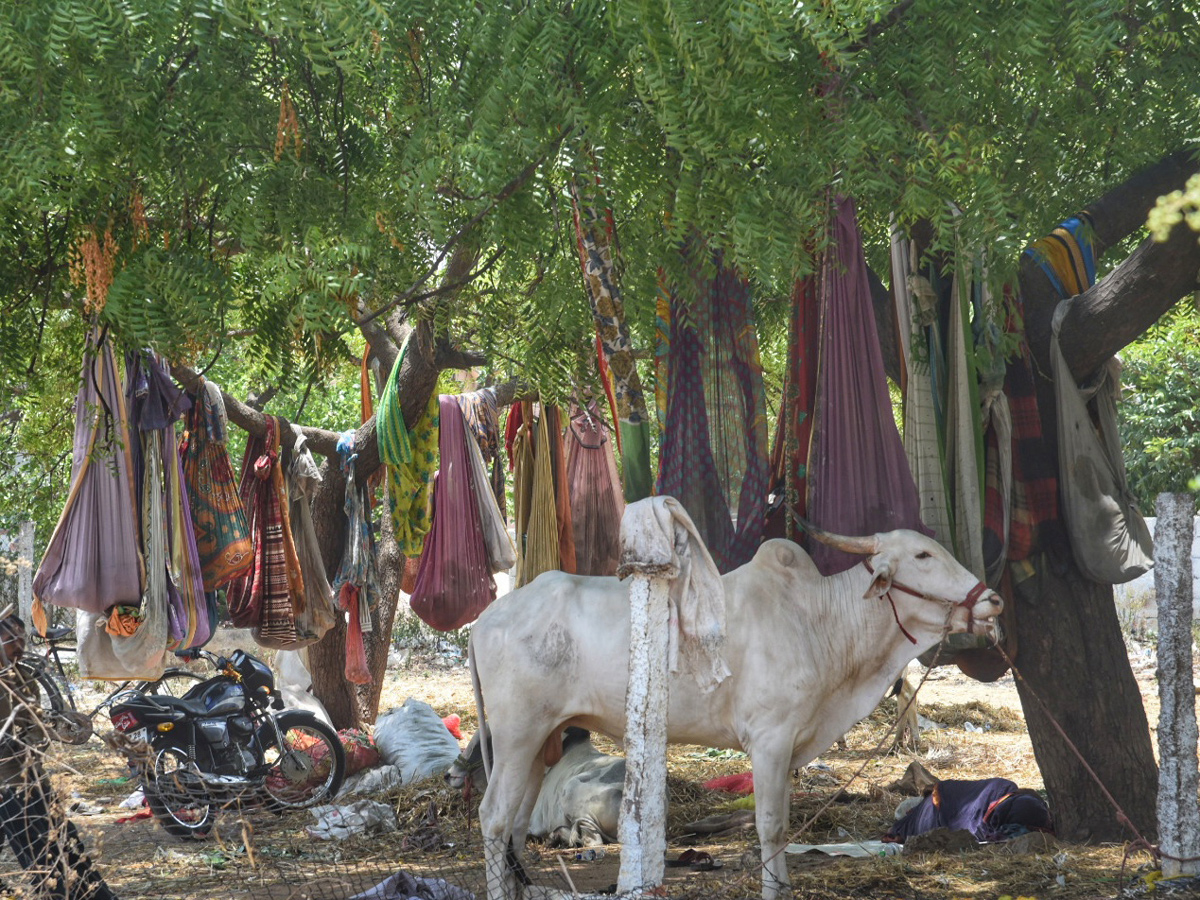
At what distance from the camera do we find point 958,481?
4.85 metres

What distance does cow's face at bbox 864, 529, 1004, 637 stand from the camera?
4.33 meters

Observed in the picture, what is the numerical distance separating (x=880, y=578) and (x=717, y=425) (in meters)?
0.92

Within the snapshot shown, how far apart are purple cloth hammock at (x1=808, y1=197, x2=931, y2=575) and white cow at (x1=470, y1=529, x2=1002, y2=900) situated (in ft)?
0.51

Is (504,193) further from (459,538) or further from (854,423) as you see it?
(459,538)

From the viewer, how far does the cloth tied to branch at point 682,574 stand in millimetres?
3893

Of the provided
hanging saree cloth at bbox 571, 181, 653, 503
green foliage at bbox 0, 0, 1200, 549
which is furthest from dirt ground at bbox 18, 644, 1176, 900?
green foliage at bbox 0, 0, 1200, 549

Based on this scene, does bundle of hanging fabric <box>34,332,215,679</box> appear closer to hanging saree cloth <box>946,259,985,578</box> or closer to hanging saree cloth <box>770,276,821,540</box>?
hanging saree cloth <box>770,276,821,540</box>

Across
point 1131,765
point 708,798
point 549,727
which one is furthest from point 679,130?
point 708,798

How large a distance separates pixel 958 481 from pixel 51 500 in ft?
19.6

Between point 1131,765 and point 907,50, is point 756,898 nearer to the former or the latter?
point 1131,765

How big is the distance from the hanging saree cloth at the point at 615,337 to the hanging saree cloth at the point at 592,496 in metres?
2.96

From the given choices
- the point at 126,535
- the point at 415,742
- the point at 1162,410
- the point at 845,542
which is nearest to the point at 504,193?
the point at 845,542

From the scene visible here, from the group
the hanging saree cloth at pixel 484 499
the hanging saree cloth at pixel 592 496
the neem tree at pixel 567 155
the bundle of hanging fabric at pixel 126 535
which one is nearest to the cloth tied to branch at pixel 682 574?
the neem tree at pixel 567 155

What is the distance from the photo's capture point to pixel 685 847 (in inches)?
234
